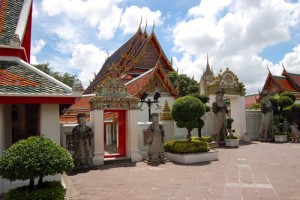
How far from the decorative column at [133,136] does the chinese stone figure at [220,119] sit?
20.6ft

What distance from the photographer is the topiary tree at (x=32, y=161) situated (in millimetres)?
4516

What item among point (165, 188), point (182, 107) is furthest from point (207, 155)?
point (165, 188)

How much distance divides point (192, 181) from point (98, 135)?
4.75 meters

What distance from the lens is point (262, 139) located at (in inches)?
712

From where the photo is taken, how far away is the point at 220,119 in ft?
52.7

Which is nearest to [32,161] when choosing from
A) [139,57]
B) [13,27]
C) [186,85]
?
[13,27]

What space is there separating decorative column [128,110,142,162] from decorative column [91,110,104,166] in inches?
45.8

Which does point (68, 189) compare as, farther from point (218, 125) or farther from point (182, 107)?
point (218, 125)

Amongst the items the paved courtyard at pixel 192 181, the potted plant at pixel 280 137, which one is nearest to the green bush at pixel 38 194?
the paved courtyard at pixel 192 181

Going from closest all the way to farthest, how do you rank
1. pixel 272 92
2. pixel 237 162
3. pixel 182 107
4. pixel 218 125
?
pixel 237 162
pixel 182 107
pixel 218 125
pixel 272 92

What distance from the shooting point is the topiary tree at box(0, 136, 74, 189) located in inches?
178

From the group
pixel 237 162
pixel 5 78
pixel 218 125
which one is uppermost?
pixel 5 78

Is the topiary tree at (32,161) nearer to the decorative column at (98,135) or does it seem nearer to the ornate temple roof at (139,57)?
the decorative column at (98,135)

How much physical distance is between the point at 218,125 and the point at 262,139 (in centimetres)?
403
